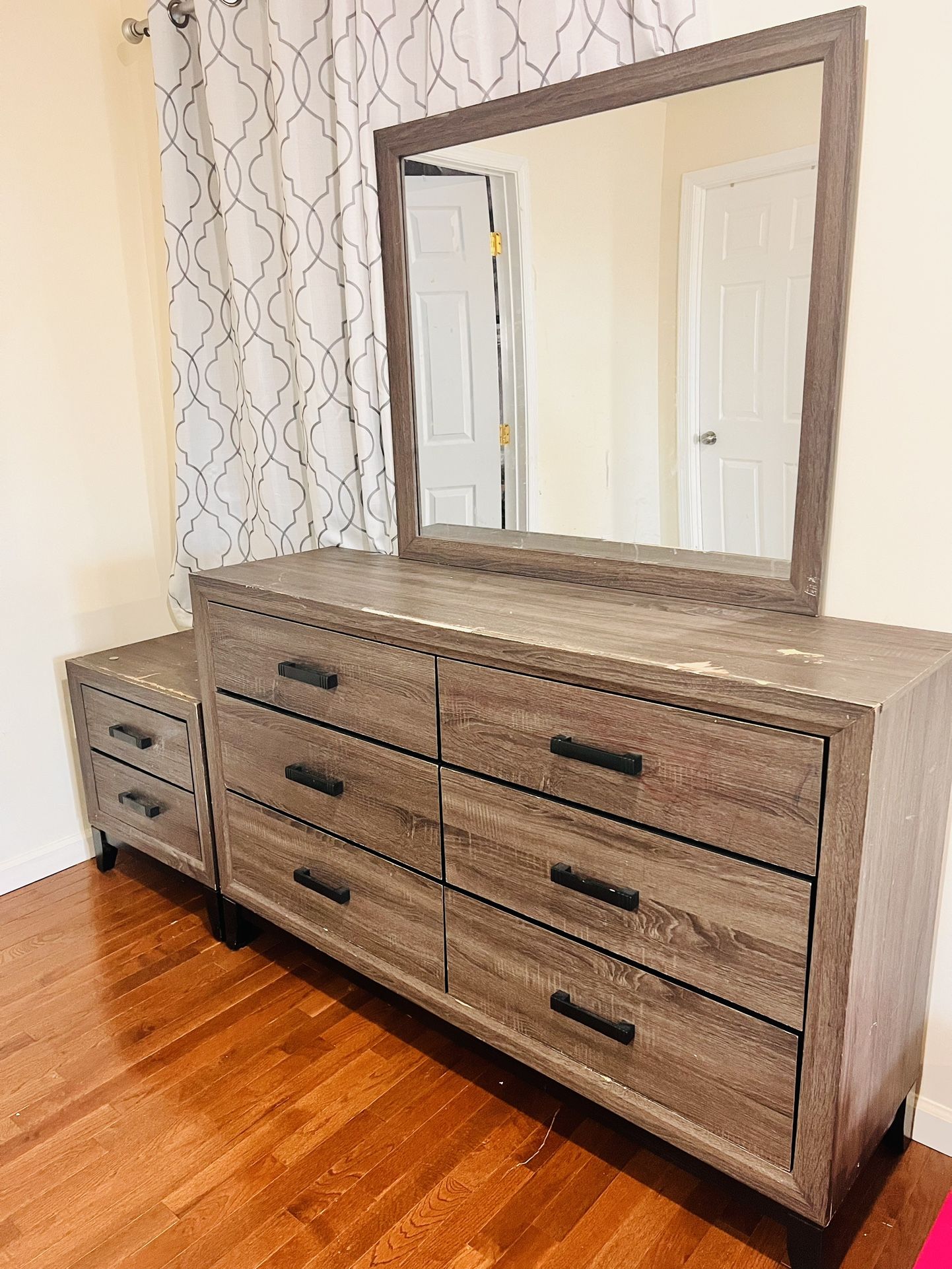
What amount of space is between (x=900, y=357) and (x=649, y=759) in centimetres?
68

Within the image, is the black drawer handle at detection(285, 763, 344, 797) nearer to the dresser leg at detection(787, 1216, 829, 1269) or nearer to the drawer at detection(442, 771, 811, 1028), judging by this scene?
the drawer at detection(442, 771, 811, 1028)

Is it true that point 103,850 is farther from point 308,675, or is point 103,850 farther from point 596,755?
point 596,755

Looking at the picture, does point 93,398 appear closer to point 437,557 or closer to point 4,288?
point 4,288

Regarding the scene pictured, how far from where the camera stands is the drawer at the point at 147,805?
2178 millimetres

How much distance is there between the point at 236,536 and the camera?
252 centimetres

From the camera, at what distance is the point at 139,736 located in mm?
2246

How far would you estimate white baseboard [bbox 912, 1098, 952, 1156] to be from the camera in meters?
1.50

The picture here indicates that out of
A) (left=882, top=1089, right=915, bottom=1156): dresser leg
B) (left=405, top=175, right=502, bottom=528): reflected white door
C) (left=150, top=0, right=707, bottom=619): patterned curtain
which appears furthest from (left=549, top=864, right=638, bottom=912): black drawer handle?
(left=150, top=0, right=707, bottom=619): patterned curtain

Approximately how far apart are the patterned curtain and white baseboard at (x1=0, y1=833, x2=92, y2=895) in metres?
0.73

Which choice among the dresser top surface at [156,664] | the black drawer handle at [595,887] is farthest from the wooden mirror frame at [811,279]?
the dresser top surface at [156,664]

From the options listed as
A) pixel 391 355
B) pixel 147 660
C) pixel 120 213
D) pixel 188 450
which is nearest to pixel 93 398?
pixel 188 450

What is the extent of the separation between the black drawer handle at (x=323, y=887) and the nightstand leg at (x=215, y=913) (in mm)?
345

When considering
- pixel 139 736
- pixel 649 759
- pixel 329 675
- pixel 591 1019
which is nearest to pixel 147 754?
pixel 139 736

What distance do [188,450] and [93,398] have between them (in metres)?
0.30
